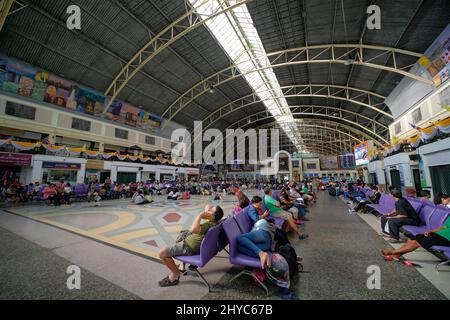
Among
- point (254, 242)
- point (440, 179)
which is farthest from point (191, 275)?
point (440, 179)

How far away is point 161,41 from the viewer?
15383 millimetres

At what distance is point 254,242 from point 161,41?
60.0ft

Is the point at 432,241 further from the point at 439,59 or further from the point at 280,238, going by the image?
the point at 439,59

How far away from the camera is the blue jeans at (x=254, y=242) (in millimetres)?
2514

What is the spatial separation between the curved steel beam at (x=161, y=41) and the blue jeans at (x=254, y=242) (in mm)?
13538

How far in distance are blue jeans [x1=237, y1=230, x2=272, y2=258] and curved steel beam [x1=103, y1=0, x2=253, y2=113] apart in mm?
13538

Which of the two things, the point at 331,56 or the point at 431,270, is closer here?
the point at 431,270

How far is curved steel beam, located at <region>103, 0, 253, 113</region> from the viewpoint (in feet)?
41.5

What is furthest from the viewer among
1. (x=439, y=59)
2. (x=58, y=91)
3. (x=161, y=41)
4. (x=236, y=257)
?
(x=58, y=91)

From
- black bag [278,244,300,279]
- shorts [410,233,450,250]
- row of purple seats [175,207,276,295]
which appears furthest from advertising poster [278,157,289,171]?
row of purple seats [175,207,276,295]

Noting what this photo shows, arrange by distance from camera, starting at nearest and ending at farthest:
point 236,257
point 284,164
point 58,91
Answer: point 236,257 < point 58,91 < point 284,164

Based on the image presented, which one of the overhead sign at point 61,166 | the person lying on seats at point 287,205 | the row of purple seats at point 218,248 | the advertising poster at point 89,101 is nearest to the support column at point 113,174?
the overhead sign at point 61,166

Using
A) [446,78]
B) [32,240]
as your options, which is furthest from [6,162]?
[446,78]

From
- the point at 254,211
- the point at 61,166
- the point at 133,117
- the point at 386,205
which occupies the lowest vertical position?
the point at 386,205
